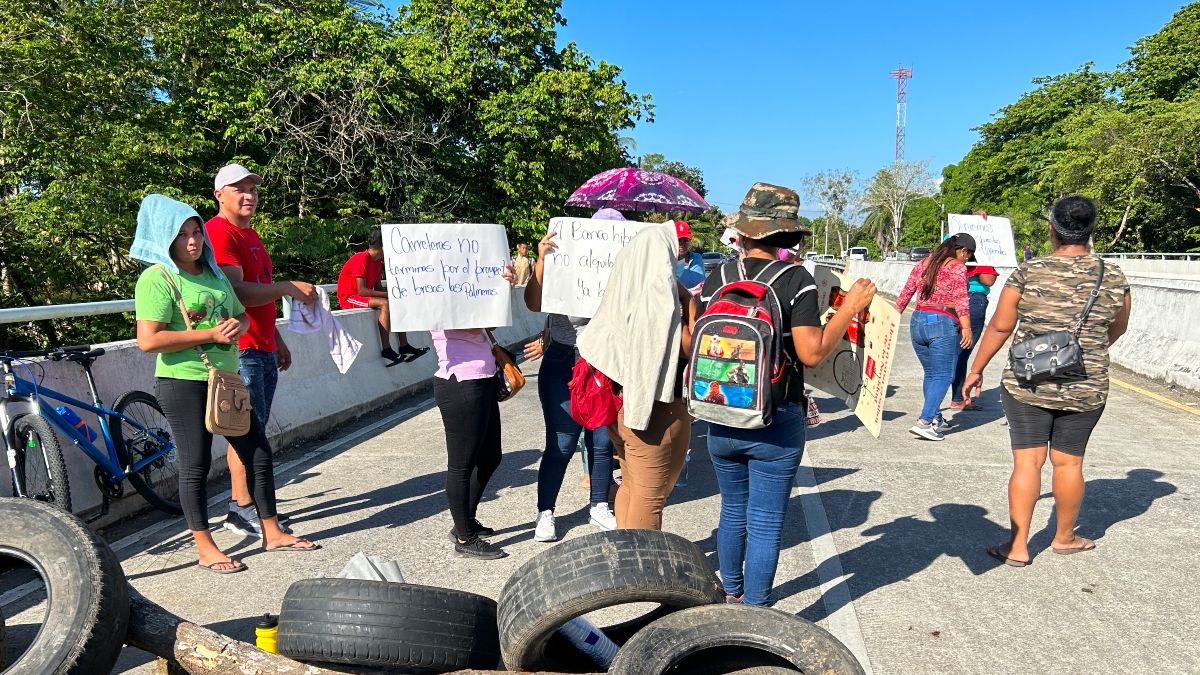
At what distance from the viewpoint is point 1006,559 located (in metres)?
4.57

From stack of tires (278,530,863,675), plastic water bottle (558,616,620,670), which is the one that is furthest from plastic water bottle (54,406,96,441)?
plastic water bottle (558,616,620,670)

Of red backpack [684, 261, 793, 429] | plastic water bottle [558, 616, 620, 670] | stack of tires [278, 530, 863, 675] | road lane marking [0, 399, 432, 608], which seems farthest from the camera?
road lane marking [0, 399, 432, 608]

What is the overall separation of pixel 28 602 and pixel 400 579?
223cm

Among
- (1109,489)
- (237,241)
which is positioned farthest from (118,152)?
(1109,489)

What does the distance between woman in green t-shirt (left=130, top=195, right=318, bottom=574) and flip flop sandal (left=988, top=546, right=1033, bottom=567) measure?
4183 millimetres

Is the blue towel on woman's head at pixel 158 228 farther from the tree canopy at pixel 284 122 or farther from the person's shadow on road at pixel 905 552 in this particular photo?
the tree canopy at pixel 284 122

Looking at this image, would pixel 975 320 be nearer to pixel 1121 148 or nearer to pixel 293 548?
pixel 293 548

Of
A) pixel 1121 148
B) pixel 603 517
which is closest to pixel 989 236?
pixel 603 517

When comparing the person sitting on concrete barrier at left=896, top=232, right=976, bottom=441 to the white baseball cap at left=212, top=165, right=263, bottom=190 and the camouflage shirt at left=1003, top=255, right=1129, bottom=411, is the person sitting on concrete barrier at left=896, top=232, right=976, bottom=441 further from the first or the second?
the white baseball cap at left=212, top=165, right=263, bottom=190

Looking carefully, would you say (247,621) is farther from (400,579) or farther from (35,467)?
(35,467)

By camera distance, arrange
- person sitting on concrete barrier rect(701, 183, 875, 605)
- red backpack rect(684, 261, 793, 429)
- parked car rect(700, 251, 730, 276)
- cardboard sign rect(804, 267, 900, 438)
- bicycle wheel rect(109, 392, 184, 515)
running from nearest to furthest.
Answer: red backpack rect(684, 261, 793, 429), person sitting on concrete barrier rect(701, 183, 875, 605), cardboard sign rect(804, 267, 900, 438), parked car rect(700, 251, 730, 276), bicycle wheel rect(109, 392, 184, 515)

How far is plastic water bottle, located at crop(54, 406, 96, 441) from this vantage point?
4922mm

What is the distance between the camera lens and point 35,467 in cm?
461

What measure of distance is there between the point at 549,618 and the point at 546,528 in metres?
2.40
